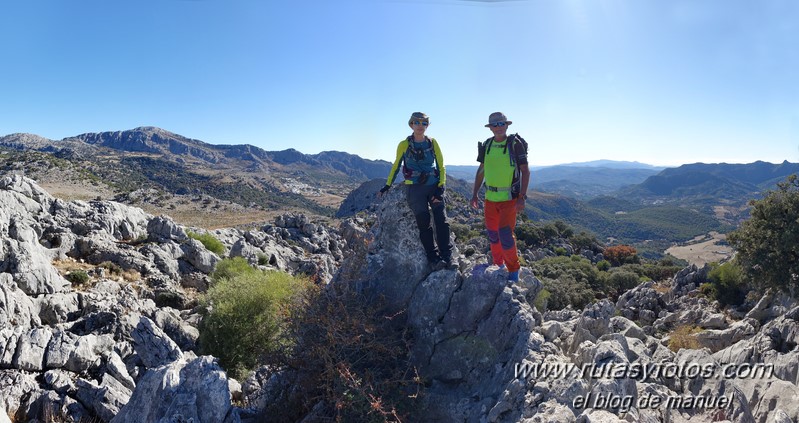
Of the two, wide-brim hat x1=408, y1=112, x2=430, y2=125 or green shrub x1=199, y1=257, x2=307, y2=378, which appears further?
green shrub x1=199, y1=257, x2=307, y2=378

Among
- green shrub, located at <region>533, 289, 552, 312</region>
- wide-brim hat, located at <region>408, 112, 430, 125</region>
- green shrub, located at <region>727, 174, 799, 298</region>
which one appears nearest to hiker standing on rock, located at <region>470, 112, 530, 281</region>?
wide-brim hat, located at <region>408, 112, 430, 125</region>

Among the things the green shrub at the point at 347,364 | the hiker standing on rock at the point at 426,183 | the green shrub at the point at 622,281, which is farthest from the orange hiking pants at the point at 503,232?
the green shrub at the point at 622,281

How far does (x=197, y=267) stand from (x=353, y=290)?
20.9 m

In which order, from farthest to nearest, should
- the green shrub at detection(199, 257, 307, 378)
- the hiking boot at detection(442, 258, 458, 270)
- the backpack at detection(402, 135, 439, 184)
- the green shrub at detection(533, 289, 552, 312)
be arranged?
1. the green shrub at detection(199, 257, 307, 378)
2. the green shrub at detection(533, 289, 552, 312)
3. the hiking boot at detection(442, 258, 458, 270)
4. the backpack at detection(402, 135, 439, 184)

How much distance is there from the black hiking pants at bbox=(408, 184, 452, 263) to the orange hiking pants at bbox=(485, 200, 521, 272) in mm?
868

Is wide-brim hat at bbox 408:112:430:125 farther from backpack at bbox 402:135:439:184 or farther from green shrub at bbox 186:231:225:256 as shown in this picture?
green shrub at bbox 186:231:225:256

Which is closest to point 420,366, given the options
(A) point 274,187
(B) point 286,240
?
(B) point 286,240

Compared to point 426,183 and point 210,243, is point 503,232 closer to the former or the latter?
point 426,183

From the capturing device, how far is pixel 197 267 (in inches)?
964

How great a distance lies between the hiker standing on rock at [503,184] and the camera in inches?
283

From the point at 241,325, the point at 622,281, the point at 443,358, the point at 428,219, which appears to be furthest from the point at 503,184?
the point at 622,281

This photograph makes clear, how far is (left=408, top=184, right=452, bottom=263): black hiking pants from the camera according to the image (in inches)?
297

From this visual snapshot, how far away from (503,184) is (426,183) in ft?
4.69

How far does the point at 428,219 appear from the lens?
298 inches
